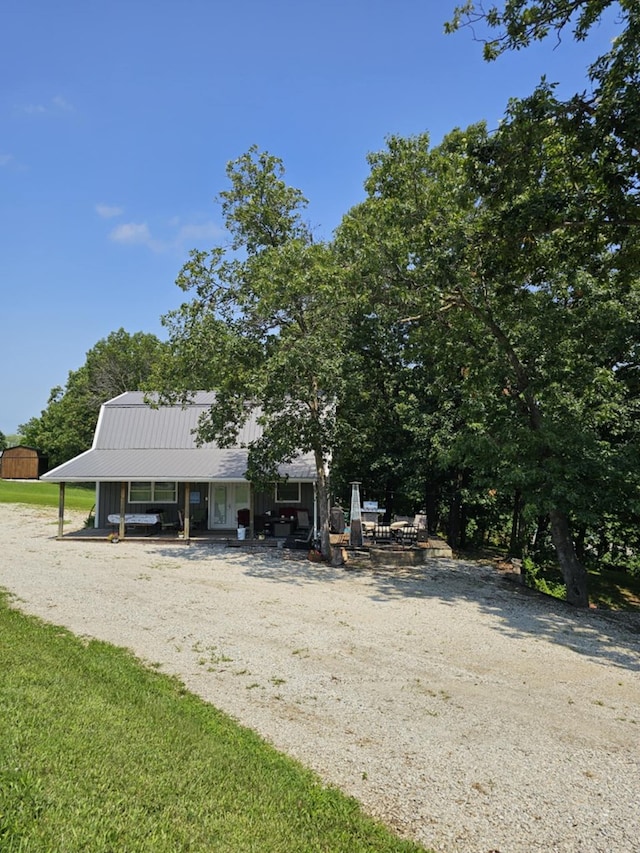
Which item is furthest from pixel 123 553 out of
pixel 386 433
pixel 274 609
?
pixel 386 433

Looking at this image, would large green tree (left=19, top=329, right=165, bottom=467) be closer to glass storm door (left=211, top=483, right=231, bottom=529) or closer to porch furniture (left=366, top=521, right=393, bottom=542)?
glass storm door (left=211, top=483, right=231, bottom=529)

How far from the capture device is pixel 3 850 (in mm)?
2678

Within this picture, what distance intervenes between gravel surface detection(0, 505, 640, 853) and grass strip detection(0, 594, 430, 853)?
16.1 inches

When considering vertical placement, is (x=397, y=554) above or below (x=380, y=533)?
below

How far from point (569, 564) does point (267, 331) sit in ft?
31.9

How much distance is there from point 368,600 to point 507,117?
866 centimetres

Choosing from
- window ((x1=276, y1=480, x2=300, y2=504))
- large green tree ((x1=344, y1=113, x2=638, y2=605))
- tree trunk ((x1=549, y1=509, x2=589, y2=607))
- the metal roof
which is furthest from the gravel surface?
window ((x1=276, y1=480, x2=300, y2=504))

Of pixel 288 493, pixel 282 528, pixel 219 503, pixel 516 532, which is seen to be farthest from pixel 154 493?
pixel 516 532

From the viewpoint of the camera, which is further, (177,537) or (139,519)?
(139,519)

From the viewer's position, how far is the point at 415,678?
21.5 feet

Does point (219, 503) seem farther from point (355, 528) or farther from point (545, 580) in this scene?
point (545, 580)

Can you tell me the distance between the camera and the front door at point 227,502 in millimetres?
20875

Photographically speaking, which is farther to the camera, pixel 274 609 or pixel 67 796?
pixel 274 609

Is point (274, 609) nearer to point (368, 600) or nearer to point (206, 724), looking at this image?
point (368, 600)
